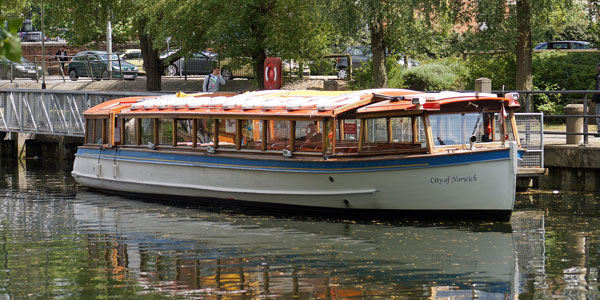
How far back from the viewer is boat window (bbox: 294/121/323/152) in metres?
19.3

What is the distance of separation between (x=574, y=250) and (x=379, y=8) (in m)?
17.2

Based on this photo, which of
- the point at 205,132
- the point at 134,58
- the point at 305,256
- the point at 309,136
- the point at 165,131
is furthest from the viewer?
the point at 134,58

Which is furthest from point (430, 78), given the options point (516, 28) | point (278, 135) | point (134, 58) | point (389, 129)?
point (134, 58)

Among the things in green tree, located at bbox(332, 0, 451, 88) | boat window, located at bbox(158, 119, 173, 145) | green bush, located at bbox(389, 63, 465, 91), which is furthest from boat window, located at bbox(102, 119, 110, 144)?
green bush, located at bbox(389, 63, 465, 91)

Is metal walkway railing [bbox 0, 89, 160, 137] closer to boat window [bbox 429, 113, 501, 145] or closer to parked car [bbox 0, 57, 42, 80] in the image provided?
boat window [bbox 429, 113, 501, 145]

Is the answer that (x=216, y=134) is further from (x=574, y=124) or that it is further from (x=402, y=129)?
(x=574, y=124)

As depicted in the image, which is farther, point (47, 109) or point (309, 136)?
point (47, 109)

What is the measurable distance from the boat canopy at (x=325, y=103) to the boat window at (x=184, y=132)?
29 cm

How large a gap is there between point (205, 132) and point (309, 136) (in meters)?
3.16

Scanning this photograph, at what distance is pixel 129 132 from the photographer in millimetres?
23578

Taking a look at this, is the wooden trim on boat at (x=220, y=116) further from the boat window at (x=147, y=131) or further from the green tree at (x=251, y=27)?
the green tree at (x=251, y=27)

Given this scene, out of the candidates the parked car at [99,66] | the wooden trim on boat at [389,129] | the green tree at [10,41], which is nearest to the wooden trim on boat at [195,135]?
the wooden trim on boat at [389,129]

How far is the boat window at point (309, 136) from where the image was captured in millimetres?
19328

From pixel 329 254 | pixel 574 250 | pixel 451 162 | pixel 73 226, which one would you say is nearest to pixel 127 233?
pixel 73 226
